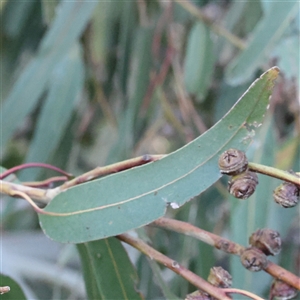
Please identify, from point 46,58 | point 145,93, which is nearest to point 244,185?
point 46,58

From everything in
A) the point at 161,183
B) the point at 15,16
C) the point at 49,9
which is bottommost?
the point at 161,183

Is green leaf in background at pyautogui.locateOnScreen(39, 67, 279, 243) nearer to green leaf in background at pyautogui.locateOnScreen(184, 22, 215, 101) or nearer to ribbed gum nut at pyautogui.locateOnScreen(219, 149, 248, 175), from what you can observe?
ribbed gum nut at pyautogui.locateOnScreen(219, 149, 248, 175)

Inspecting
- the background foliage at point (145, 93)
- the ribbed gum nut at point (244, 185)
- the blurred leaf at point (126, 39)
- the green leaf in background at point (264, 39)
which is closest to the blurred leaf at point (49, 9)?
the background foliage at point (145, 93)

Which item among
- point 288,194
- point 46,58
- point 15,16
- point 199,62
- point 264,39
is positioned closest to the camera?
point 288,194

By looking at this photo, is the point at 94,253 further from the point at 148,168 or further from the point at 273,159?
the point at 273,159

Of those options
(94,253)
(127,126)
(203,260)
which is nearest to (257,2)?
(127,126)

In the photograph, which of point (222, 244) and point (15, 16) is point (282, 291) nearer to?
point (222, 244)

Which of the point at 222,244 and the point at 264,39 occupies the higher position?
the point at 264,39
